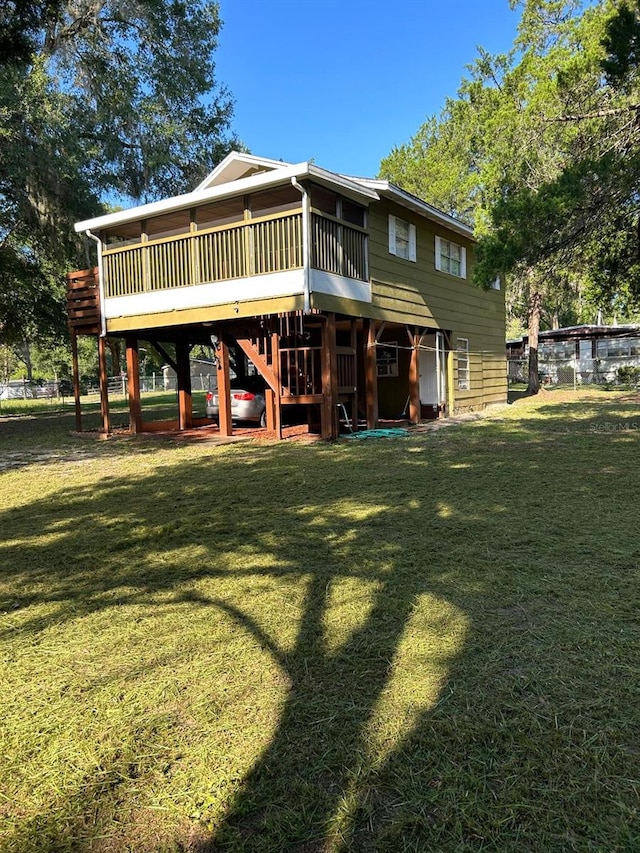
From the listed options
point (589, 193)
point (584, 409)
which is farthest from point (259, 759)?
point (584, 409)

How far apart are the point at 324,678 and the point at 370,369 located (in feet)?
32.5

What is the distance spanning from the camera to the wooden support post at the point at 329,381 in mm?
10445

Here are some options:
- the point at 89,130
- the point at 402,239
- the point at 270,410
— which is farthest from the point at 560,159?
the point at 89,130

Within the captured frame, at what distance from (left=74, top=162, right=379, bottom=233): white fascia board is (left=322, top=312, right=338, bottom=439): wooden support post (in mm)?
2324

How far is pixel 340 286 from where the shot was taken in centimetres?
1064

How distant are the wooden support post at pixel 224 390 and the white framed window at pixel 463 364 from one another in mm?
7135

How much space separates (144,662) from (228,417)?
9.13 m

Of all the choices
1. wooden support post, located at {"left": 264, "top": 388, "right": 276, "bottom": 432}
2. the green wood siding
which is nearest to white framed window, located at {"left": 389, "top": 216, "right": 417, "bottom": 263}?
the green wood siding

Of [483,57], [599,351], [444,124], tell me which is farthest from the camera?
[599,351]

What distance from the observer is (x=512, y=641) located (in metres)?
2.70

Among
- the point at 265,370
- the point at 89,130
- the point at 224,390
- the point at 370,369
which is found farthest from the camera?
the point at 89,130

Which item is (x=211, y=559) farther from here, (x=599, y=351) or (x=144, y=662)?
(x=599, y=351)

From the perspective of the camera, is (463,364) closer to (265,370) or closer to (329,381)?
(329,381)

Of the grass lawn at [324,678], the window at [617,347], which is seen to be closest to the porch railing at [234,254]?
the grass lawn at [324,678]
